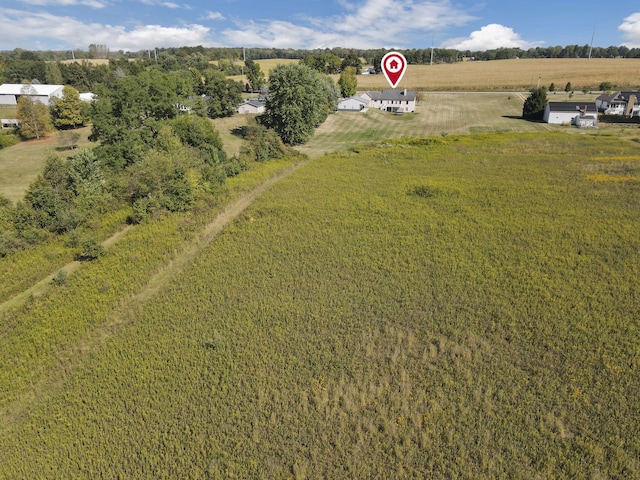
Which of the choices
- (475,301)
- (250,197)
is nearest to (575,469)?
(475,301)

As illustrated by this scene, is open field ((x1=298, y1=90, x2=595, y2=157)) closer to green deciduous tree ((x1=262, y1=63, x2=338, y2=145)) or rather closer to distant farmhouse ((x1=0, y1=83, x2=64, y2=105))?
green deciduous tree ((x1=262, y1=63, x2=338, y2=145))

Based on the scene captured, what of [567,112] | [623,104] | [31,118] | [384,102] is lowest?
[31,118]

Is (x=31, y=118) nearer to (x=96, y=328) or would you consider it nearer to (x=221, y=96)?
(x=221, y=96)

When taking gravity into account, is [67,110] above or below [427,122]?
above

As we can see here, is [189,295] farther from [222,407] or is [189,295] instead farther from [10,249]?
[10,249]

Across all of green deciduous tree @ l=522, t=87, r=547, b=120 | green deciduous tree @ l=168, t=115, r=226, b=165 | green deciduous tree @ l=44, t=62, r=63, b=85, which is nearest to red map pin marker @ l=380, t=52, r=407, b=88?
green deciduous tree @ l=168, t=115, r=226, b=165

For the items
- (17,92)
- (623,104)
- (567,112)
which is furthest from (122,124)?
(623,104)

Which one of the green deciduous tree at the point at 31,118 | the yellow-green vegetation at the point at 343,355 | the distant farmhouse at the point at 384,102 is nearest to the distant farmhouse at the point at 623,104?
the distant farmhouse at the point at 384,102

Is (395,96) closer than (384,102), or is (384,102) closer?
(395,96)
